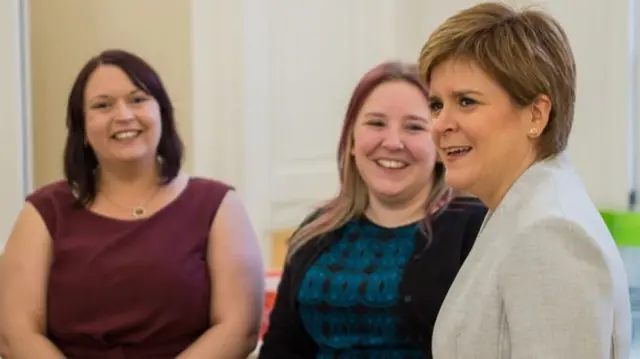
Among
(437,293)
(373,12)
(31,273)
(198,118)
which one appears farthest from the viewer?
(373,12)

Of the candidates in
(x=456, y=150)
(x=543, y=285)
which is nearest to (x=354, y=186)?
(x=456, y=150)

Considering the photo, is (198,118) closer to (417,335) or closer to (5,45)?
(5,45)

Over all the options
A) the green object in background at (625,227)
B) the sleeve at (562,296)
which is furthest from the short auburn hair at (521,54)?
the green object in background at (625,227)

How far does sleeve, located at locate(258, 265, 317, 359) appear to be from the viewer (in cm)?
188

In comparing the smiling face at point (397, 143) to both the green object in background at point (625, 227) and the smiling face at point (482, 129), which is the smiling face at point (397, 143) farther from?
the green object in background at point (625, 227)

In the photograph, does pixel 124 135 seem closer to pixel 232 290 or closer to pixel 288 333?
pixel 232 290

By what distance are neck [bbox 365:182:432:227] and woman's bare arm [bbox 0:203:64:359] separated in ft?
2.27

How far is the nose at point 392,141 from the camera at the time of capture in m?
1.80

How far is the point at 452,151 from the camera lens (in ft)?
4.00

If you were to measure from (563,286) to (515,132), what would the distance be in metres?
0.21

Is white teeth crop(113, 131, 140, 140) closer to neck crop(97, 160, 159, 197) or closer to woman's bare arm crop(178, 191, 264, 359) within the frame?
neck crop(97, 160, 159, 197)

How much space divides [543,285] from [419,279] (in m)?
0.67

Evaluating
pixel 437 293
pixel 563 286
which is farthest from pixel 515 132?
pixel 437 293

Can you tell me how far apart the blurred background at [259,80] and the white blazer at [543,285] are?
1480mm
